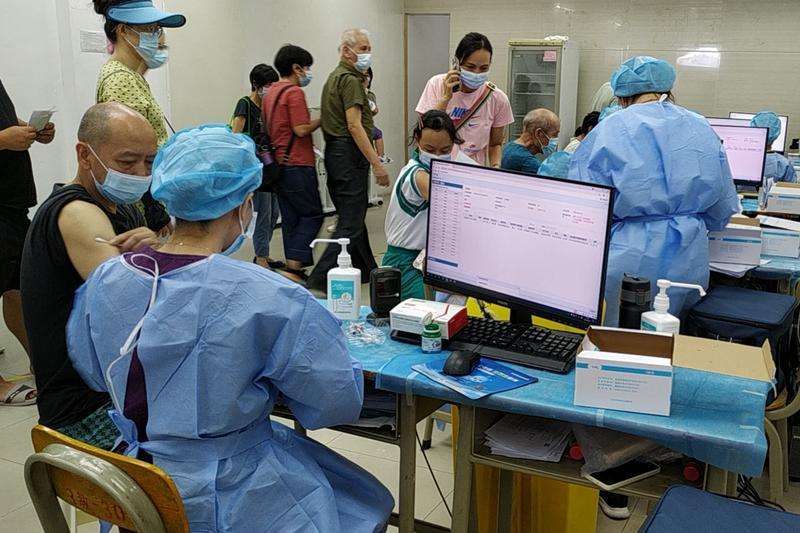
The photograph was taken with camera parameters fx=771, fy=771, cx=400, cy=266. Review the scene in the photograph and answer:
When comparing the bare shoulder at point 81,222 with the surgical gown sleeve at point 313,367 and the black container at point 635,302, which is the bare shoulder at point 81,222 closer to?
the surgical gown sleeve at point 313,367

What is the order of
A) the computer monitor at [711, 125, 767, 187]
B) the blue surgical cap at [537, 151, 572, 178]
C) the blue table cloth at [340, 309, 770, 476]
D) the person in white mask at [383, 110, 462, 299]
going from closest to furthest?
the blue table cloth at [340, 309, 770, 476]
the person in white mask at [383, 110, 462, 299]
the blue surgical cap at [537, 151, 572, 178]
the computer monitor at [711, 125, 767, 187]

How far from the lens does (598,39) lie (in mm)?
7812

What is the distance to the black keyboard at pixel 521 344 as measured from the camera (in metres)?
1.79

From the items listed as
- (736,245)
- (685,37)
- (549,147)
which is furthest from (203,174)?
(685,37)

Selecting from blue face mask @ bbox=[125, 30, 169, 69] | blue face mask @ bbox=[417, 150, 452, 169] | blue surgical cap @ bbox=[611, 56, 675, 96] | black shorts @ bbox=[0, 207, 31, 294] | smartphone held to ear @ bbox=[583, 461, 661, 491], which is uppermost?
blue face mask @ bbox=[125, 30, 169, 69]

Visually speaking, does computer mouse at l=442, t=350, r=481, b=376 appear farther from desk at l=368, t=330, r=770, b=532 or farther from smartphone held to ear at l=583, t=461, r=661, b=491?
smartphone held to ear at l=583, t=461, r=661, b=491

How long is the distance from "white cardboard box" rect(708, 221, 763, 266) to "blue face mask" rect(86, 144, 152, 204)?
6.54ft

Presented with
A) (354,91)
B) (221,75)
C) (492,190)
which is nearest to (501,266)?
(492,190)

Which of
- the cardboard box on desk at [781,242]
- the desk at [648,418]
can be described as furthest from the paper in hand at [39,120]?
the cardboard box on desk at [781,242]

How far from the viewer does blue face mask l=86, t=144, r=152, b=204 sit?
6.24ft

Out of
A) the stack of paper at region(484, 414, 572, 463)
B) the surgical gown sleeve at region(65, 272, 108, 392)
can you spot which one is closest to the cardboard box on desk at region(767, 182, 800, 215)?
the stack of paper at region(484, 414, 572, 463)

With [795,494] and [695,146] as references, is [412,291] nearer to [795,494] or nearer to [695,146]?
[695,146]

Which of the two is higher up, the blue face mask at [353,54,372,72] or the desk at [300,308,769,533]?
the blue face mask at [353,54,372,72]

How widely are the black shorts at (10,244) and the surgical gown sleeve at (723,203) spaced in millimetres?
2721
